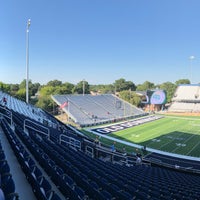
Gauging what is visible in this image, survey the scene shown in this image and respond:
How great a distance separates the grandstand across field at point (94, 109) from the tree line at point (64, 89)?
6.37 metres

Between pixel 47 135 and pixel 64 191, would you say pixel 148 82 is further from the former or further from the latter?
pixel 64 191

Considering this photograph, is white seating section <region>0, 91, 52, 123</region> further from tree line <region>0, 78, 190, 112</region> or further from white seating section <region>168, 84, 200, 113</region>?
white seating section <region>168, 84, 200, 113</region>

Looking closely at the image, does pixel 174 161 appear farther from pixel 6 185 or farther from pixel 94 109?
pixel 94 109

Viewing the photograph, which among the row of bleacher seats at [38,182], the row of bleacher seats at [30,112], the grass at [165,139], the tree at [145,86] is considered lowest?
the grass at [165,139]

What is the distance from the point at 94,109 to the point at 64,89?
29176mm

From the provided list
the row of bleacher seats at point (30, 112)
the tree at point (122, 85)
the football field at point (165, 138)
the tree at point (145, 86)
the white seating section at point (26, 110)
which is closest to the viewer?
the row of bleacher seats at point (30, 112)

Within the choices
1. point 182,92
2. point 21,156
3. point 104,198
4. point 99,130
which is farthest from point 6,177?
point 182,92

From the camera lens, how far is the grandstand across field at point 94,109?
38616 mm

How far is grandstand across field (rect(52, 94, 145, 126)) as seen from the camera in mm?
38616

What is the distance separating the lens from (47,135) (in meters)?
11.4

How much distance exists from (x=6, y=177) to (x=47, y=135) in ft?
28.2

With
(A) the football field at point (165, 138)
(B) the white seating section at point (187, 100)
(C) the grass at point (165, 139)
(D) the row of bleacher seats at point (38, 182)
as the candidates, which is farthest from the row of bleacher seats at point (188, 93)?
(D) the row of bleacher seats at point (38, 182)

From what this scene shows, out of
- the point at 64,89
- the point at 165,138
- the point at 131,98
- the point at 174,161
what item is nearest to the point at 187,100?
the point at 131,98

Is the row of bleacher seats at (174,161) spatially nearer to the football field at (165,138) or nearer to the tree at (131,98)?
the football field at (165,138)
